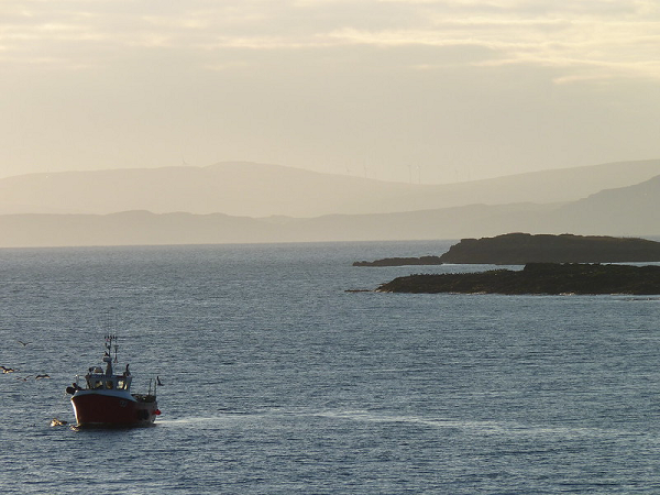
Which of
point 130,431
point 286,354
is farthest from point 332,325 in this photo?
point 130,431

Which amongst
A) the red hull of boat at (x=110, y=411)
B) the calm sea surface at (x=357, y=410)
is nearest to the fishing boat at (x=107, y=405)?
the red hull of boat at (x=110, y=411)

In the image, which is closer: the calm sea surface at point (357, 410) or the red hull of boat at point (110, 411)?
the calm sea surface at point (357, 410)

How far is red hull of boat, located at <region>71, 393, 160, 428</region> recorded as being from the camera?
76.6 m

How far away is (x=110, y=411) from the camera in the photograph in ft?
252

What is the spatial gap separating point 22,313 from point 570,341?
9865 cm

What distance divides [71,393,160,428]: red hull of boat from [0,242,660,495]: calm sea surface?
138 centimetres

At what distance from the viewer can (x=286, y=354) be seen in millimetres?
117625

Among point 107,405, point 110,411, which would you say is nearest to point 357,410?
point 110,411

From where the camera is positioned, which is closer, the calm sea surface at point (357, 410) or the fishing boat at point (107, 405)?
the calm sea surface at point (357, 410)

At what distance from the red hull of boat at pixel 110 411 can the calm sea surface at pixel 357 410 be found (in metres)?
1.38

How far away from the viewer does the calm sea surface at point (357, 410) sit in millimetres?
62875

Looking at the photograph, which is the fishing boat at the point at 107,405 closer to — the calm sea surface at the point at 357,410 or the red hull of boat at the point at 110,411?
the red hull of boat at the point at 110,411

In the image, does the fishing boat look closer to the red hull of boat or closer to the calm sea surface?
the red hull of boat

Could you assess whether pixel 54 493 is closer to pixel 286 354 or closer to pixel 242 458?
pixel 242 458
